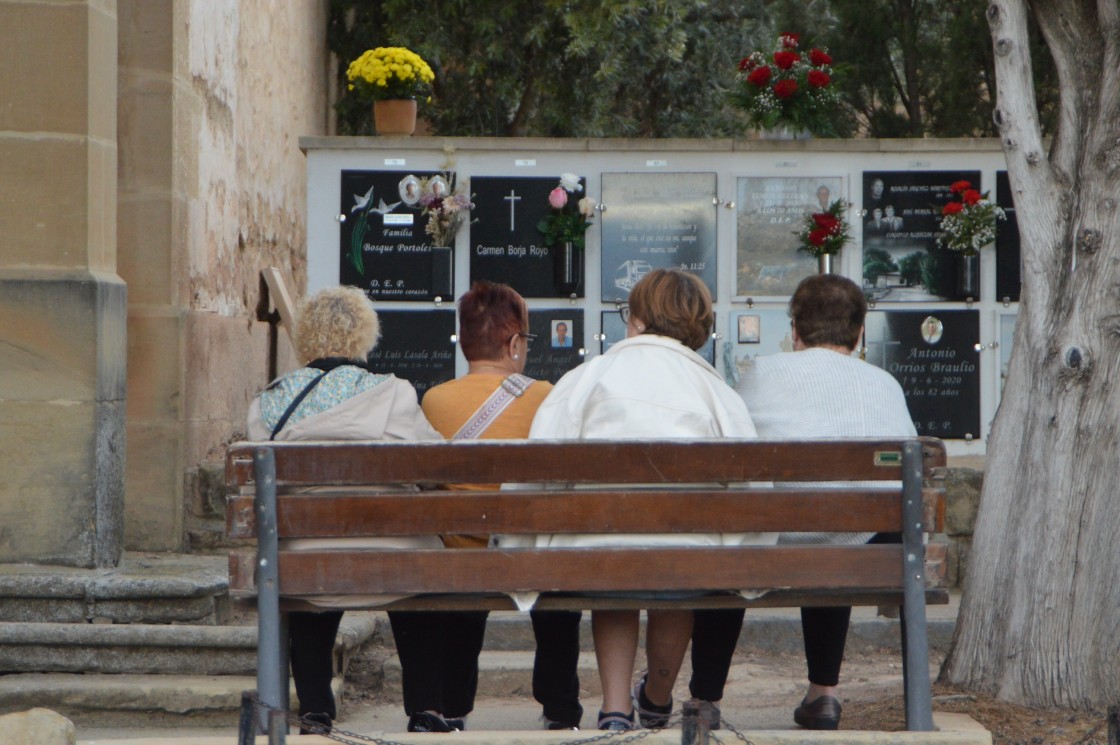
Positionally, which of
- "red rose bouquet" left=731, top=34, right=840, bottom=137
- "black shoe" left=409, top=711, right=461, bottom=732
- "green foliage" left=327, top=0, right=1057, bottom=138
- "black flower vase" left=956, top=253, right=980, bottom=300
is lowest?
"black shoe" left=409, top=711, right=461, bottom=732

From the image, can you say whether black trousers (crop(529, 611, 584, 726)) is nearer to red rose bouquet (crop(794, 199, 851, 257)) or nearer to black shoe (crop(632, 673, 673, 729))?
black shoe (crop(632, 673, 673, 729))

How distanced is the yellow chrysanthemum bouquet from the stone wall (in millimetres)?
786

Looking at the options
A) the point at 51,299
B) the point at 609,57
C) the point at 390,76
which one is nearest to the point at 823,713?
the point at 51,299

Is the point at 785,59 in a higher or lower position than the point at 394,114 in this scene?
higher

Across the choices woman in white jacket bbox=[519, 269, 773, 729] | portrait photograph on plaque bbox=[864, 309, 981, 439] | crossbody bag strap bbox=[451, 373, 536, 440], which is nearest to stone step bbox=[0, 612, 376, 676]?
crossbody bag strap bbox=[451, 373, 536, 440]

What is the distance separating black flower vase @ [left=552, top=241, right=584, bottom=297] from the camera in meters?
8.13

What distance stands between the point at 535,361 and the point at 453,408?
3933 mm

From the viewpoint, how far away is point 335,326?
4.37 m

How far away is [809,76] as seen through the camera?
8289 mm

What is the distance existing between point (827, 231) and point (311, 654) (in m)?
4.55

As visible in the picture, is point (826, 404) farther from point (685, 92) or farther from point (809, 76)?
point (685, 92)

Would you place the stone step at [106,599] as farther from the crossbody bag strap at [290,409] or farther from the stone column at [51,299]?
the crossbody bag strap at [290,409]

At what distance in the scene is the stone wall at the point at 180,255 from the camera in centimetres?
707

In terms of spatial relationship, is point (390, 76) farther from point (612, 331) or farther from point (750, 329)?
point (750, 329)
